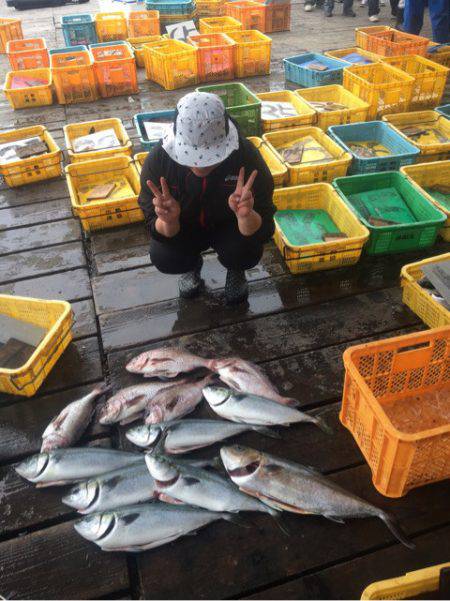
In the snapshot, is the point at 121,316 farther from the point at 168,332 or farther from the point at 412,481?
the point at 412,481

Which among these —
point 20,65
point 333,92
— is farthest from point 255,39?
point 20,65

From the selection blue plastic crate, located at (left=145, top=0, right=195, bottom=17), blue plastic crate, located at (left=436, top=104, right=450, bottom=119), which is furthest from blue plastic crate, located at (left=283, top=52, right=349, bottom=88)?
blue plastic crate, located at (left=145, top=0, right=195, bottom=17)

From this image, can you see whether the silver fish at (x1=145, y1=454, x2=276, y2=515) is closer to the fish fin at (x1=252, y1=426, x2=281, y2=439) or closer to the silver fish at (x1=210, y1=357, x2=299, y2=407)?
the fish fin at (x1=252, y1=426, x2=281, y2=439)

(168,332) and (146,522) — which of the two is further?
(168,332)

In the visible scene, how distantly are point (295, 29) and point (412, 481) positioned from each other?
32.2 feet

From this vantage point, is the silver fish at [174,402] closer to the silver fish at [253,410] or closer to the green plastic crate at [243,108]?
the silver fish at [253,410]

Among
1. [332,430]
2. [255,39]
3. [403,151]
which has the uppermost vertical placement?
[255,39]

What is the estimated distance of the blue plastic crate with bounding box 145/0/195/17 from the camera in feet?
A: 30.7

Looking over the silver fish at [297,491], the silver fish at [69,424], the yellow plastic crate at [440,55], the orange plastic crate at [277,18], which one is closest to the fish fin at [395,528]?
the silver fish at [297,491]

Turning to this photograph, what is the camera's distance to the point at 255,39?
7566 mm

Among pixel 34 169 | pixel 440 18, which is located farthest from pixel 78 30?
pixel 440 18

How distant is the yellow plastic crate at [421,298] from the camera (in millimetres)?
Answer: 2938

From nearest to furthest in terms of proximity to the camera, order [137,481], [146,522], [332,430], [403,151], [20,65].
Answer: [146,522] → [137,481] → [332,430] → [403,151] → [20,65]

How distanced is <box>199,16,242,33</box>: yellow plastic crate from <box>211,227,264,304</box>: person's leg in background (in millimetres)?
6157
